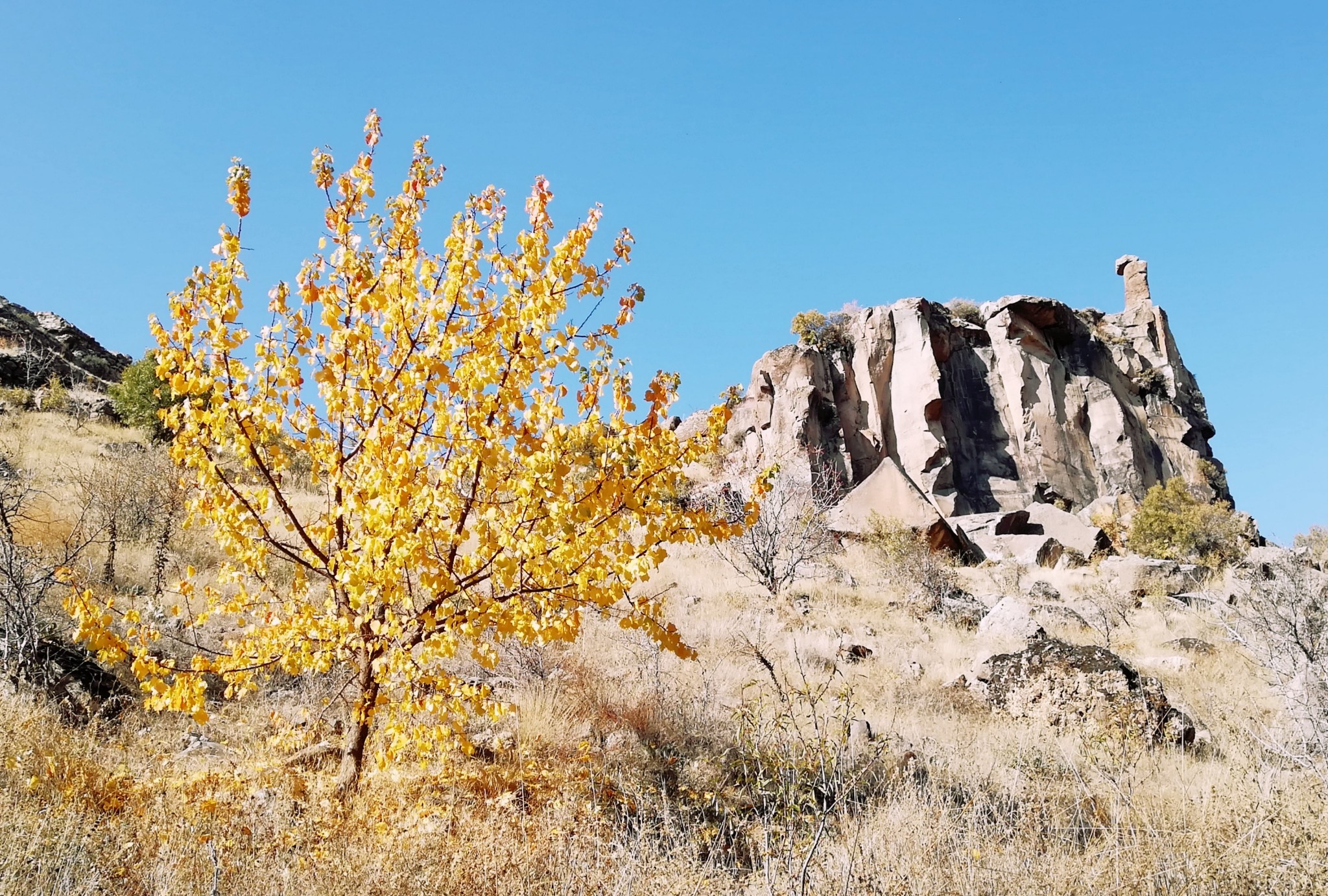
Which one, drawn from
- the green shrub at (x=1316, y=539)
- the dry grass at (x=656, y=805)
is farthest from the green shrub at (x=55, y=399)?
the green shrub at (x=1316, y=539)

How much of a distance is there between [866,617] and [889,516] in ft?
35.3

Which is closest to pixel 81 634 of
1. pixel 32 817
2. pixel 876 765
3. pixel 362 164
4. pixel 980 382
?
pixel 32 817

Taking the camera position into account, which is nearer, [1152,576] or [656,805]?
[656,805]

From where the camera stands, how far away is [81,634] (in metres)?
4.07

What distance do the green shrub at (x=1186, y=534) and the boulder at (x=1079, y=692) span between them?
67.0ft

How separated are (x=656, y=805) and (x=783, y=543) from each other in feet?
45.1

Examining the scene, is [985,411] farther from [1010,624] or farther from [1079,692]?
[1079,692]

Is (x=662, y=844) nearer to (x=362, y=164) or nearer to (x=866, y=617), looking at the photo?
(x=362, y=164)

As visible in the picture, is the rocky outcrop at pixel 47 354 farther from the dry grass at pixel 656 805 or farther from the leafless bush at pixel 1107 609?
the leafless bush at pixel 1107 609

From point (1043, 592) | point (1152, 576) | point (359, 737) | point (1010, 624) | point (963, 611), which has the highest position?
point (1152, 576)

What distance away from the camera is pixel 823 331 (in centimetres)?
3969

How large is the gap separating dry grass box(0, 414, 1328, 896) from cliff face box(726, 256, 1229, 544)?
81.2 feet

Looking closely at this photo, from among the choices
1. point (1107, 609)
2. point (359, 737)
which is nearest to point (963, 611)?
point (1107, 609)

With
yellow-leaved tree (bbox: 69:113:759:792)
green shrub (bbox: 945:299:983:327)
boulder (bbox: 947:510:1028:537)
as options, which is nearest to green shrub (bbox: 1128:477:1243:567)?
boulder (bbox: 947:510:1028:537)
